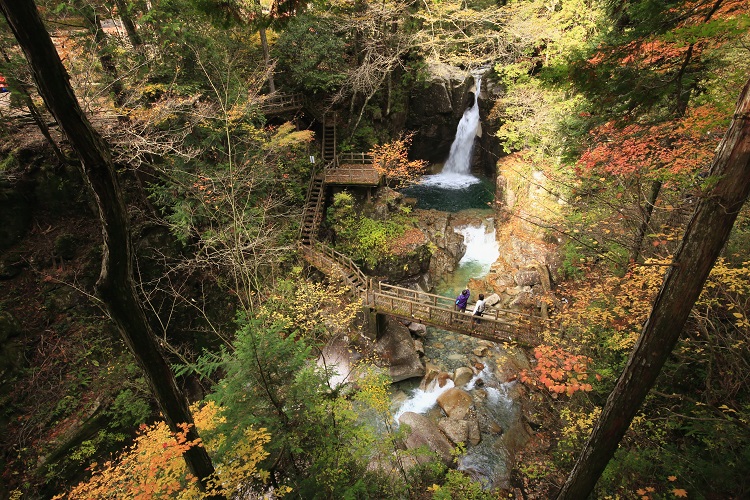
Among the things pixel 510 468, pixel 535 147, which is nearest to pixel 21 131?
pixel 510 468

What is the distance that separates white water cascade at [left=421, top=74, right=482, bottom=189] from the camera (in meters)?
23.9

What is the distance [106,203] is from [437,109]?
23.4 metres

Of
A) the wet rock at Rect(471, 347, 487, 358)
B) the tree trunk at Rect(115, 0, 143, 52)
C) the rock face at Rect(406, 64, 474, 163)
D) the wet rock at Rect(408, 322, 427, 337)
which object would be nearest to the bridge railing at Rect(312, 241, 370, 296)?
the wet rock at Rect(408, 322, 427, 337)

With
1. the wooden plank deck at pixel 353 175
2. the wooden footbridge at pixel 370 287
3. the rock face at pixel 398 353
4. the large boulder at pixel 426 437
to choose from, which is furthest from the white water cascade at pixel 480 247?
the large boulder at pixel 426 437

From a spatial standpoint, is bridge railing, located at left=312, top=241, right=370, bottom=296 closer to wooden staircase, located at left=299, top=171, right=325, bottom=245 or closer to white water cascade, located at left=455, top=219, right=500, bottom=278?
wooden staircase, located at left=299, top=171, right=325, bottom=245

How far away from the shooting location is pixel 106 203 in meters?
2.90

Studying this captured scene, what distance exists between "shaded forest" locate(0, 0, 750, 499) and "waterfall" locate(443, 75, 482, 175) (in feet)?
31.2

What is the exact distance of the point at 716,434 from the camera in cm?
488

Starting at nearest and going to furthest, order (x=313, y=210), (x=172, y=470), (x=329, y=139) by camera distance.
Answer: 1. (x=172, y=470)
2. (x=313, y=210)
3. (x=329, y=139)

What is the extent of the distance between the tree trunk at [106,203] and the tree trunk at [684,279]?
548cm

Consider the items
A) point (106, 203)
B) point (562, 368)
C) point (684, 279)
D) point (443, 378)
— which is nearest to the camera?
point (106, 203)

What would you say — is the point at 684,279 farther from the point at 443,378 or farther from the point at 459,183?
the point at 459,183

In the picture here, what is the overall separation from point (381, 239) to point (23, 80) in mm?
11724

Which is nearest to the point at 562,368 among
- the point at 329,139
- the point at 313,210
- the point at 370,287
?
the point at 370,287
